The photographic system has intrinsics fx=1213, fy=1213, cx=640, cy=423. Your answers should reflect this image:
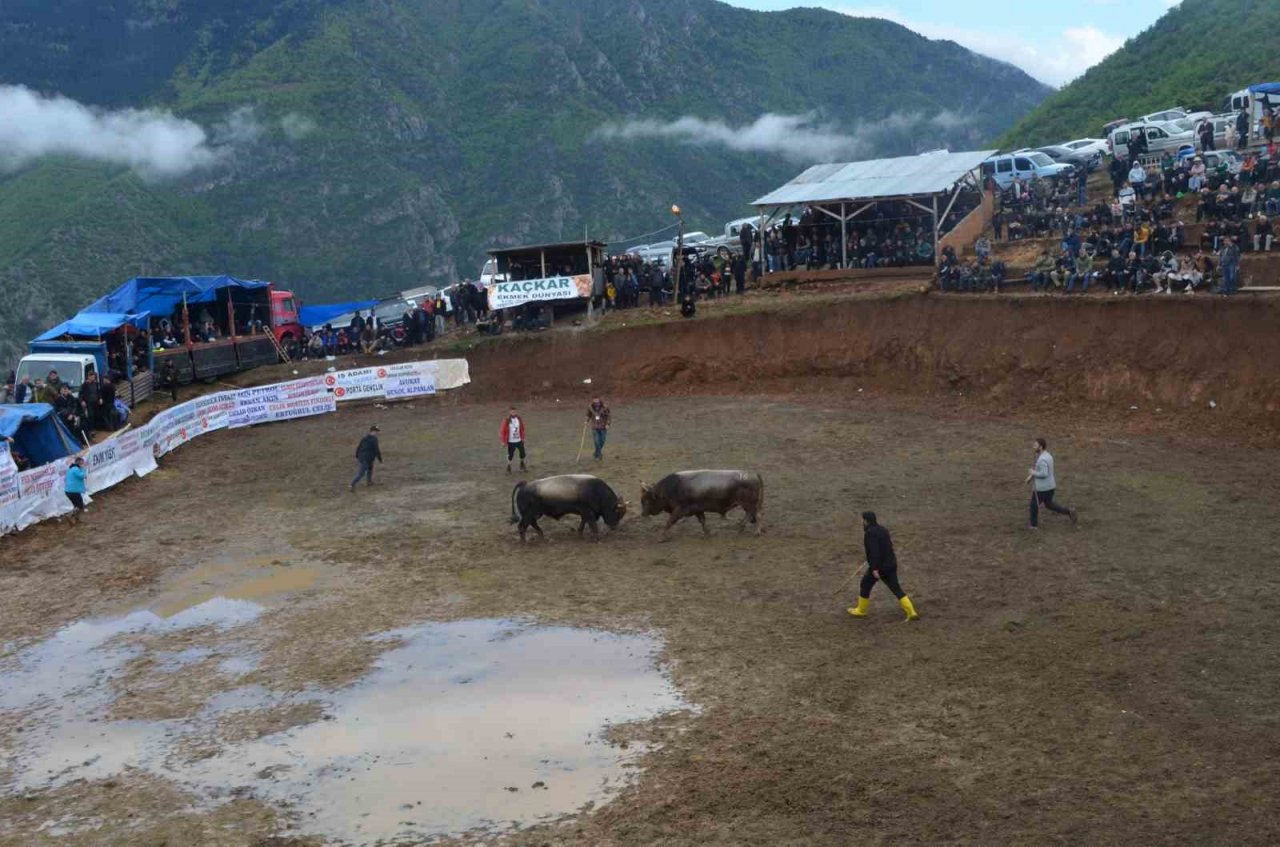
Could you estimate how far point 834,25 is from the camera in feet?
359

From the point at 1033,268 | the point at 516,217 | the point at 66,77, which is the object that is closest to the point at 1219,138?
the point at 1033,268

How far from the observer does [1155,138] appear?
4653 cm

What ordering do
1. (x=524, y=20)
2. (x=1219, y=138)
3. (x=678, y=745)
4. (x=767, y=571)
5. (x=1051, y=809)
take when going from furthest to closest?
(x=524, y=20)
(x=1219, y=138)
(x=767, y=571)
(x=678, y=745)
(x=1051, y=809)

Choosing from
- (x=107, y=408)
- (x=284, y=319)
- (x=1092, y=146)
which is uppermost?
(x=1092, y=146)

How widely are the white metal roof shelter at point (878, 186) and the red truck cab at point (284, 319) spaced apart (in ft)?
59.5

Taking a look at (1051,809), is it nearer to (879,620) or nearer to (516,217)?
(879,620)

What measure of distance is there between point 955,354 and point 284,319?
1017 inches

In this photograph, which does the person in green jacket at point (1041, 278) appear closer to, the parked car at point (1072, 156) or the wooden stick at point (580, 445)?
the wooden stick at point (580, 445)

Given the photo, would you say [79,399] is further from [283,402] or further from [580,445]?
[580,445]

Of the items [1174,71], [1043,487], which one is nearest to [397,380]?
[1043,487]

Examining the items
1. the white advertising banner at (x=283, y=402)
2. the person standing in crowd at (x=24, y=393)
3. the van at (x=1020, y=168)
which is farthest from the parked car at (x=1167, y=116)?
the person standing in crowd at (x=24, y=393)

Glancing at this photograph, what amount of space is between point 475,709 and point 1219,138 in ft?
133

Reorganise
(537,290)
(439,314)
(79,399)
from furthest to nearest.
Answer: (439,314) < (537,290) < (79,399)

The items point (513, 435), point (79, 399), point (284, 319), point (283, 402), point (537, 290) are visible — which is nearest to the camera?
point (513, 435)
